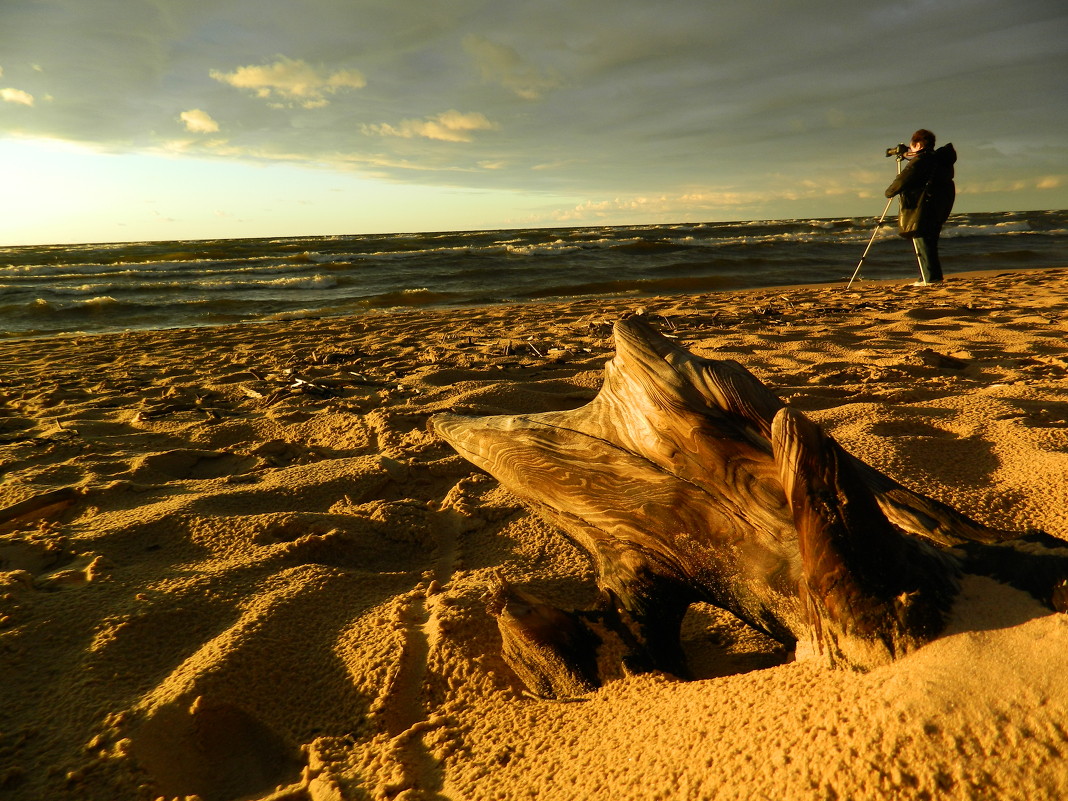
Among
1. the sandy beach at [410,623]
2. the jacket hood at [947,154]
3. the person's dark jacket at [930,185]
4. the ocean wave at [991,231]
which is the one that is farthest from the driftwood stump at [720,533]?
the ocean wave at [991,231]

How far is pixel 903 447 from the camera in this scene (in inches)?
103

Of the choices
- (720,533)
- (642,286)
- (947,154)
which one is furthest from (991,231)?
(720,533)

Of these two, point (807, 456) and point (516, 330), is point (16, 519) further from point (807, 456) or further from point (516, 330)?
point (516, 330)

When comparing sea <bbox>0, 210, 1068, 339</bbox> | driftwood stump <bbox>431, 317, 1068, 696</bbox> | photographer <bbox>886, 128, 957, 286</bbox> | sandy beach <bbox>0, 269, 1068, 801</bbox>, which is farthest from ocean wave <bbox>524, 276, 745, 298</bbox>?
driftwood stump <bbox>431, 317, 1068, 696</bbox>

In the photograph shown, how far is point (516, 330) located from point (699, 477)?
5.57 meters

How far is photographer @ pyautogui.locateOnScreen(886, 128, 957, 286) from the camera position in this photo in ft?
24.7

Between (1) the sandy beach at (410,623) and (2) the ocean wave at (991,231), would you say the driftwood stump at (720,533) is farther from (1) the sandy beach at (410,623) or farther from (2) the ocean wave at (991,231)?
(2) the ocean wave at (991,231)

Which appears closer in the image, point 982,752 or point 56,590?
point 982,752

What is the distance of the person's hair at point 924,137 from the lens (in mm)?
7523

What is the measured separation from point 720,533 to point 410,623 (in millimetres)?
987

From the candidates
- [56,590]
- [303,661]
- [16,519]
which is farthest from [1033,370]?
[16,519]

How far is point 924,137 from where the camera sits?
7547mm

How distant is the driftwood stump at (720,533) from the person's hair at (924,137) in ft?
26.4

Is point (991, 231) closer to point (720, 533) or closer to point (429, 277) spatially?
point (429, 277)
